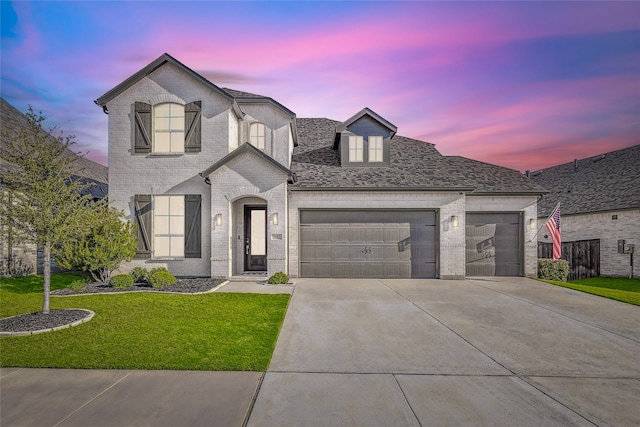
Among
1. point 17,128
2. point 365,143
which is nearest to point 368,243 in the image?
point 365,143

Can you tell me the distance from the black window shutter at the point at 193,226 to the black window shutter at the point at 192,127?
2034 mm

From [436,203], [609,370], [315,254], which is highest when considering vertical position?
[436,203]

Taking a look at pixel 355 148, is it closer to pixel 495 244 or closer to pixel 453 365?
pixel 495 244

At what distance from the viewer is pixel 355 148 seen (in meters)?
14.2

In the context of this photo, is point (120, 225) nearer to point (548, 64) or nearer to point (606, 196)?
point (548, 64)

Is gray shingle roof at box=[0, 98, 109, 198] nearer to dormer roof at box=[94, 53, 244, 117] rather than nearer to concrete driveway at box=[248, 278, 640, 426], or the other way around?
dormer roof at box=[94, 53, 244, 117]

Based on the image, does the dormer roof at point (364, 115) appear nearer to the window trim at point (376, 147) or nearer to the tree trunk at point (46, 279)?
the window trim at point (376, 147)

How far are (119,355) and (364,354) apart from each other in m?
3.96

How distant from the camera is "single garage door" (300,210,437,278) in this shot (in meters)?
12.7

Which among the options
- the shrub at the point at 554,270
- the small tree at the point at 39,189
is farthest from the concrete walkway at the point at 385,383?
the shrub at the point at 554,270

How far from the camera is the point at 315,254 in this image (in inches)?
504

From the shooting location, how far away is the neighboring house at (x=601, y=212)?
15.7m

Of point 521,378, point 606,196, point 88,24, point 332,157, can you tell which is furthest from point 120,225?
point 606,196

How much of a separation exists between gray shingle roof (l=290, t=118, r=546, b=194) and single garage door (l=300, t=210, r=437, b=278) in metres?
1.22
